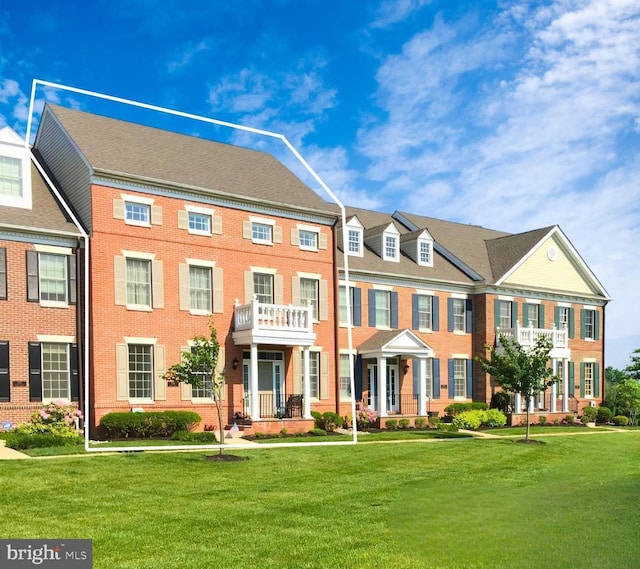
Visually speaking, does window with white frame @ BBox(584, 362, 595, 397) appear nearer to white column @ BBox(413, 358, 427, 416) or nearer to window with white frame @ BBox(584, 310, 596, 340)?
window with white frame @ BBox(584, 310, 596, 340)

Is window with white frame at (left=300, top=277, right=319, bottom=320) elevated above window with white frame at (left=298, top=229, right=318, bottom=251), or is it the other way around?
window with white frame at (left=298, top=229, right=318, bottom=251)

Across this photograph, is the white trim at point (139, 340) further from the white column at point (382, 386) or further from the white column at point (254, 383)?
the white column at point (382, 386)

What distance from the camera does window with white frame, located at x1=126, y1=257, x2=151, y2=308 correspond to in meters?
25.6

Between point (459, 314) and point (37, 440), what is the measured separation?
22.5 m

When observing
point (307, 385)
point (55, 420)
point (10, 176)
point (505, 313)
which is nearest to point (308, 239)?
point (307, 385)

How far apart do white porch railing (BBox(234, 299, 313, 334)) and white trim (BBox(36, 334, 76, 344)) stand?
240 inches

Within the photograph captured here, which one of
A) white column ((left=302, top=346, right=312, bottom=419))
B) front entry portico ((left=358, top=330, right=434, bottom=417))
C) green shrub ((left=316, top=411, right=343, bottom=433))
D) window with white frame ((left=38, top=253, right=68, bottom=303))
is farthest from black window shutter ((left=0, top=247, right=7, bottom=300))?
front entry portico ((left=358, top=330, right=434, bottom=417))

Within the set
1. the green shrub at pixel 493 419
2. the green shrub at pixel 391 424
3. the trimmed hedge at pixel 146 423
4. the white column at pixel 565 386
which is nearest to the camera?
the trimmed hedge at pixel 146 423

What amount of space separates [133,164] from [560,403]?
87.1ft

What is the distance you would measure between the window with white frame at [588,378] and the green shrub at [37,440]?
29838 millimetres

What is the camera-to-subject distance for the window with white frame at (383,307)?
33531 millimetres

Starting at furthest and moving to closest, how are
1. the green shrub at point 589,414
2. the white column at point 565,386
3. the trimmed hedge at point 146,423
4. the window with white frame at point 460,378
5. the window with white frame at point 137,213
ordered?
the green shrub at point 589,414 < the white column at point 565,386 < the window with white frame at point 460,378 < the window with white frame at point 137,213 < the trimmed hedge at point 146,423

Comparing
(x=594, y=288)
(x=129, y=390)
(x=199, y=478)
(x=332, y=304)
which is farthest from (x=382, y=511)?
(x=594, y=288)

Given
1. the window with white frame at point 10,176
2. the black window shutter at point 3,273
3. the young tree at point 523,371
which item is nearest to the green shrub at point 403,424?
the young tree at point 523,371
